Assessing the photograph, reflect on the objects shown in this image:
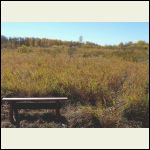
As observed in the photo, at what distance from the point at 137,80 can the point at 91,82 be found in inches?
57.0

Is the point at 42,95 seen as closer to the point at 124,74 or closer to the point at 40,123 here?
the point at 40,123

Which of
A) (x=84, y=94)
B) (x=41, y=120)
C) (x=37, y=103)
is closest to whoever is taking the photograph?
(x=41, y=120)

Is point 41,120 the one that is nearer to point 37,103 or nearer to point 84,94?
point 37,103

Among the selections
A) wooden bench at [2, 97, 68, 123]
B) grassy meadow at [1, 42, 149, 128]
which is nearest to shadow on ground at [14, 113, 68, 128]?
grassy meadow at [1, 42, 149, 128]

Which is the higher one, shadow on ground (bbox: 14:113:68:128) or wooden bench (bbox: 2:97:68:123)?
wooden bench (bbox: 2:97:68:123)

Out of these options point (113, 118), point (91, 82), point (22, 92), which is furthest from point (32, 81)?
point (113, 118)

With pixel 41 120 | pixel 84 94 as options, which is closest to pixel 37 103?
pixel 41 120

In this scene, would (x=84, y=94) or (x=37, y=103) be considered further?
(x=84, y=94)

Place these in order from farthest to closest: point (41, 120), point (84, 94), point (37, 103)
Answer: point (84, 94) < point (37, 103) < point (41, 120)

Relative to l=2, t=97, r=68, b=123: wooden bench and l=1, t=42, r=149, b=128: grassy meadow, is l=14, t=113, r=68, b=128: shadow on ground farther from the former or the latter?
l=2, t=97, r=68, b=123: wooden bench

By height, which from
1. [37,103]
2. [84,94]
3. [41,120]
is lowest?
[41,120]

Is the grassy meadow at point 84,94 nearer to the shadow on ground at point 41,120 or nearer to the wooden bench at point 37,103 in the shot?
the shadow on ground at point 41,120

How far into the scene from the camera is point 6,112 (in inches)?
284

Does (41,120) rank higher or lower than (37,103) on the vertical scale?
lower
